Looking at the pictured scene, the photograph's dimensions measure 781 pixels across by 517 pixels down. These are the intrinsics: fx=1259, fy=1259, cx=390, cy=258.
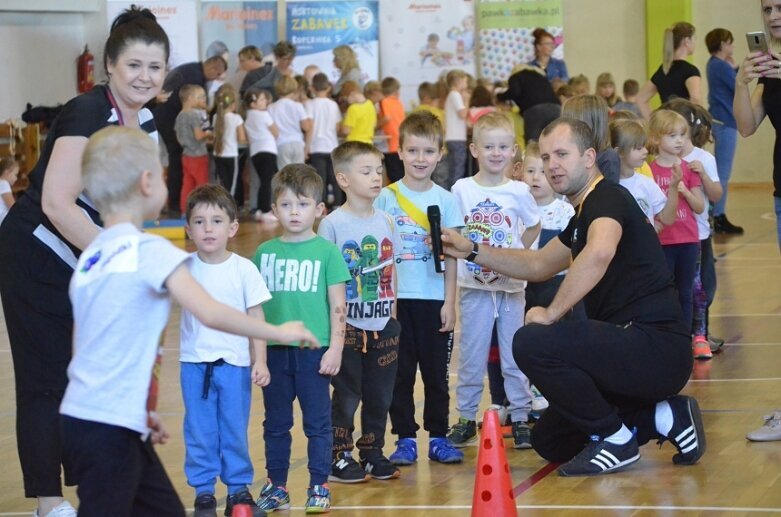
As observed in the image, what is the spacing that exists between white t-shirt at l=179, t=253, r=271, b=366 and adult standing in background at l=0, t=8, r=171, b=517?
0.41 meters

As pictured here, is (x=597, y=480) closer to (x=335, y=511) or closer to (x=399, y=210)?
(x=335, y=511)

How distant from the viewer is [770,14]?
506cm

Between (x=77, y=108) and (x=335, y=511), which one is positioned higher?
(x=77, y=108)

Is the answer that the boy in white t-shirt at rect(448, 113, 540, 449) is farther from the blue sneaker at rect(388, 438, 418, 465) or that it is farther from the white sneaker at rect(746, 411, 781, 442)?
the white sneaker at rect(746, 411, 781, 442)

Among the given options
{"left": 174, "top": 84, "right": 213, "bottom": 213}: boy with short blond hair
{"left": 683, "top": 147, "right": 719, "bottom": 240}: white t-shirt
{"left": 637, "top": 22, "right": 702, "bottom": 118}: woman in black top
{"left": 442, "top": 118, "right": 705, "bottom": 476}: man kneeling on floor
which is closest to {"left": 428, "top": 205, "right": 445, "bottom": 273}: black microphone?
{"left": 442, "top": 118, "right": 705, "bottom": 476}: man kneeling on floor

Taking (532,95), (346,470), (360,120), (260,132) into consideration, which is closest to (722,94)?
(532,95)

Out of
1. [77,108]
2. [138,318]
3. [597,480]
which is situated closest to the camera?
[138,318]

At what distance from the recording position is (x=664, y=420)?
4898mm

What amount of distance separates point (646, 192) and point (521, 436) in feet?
5.70

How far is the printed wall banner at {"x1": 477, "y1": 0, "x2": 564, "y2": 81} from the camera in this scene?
1783 centimetres

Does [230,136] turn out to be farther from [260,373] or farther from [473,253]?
[260,373]

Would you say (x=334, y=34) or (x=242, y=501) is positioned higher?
(x=334, y=34)

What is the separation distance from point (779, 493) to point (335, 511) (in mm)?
1565

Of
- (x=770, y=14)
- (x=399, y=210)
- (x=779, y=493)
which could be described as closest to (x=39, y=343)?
(x=399, y=210)
